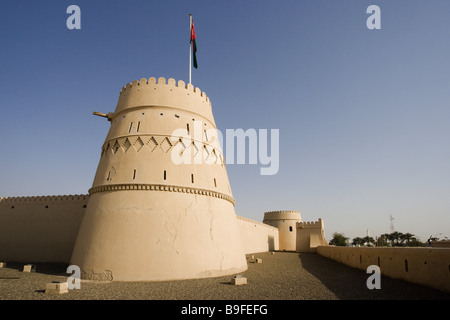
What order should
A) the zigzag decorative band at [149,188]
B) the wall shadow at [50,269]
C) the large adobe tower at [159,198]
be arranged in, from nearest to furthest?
the large adobe tower at [159,198], the zigzag decorative band at [149,188], the wall shadow at [50,269]

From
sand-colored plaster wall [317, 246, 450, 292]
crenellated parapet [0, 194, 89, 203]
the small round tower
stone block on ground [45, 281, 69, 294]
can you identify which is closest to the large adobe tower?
stone block on ground [45, 281, 69, 294]

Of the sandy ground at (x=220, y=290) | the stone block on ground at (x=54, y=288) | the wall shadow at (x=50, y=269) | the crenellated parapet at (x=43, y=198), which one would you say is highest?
the crenellated parapet at (x=43, y=198)

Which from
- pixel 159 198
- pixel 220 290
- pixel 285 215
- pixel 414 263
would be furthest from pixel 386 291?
pixel 285 215

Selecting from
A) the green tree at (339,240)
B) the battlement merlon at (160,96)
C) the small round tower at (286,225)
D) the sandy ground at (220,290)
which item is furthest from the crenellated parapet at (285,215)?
the sandy ground at (220,290)

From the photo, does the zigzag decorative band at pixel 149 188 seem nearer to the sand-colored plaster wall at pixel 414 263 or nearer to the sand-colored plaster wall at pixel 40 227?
A: the sand-colored plaster wall at pixel 40 227

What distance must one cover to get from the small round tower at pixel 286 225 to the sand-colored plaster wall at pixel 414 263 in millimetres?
24895

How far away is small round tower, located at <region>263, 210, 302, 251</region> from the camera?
4031 centimetres

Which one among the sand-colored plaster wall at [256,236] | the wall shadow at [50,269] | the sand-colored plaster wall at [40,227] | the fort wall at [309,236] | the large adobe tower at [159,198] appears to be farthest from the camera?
the fort wall at [309,236]

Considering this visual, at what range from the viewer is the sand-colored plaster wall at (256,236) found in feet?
92.1

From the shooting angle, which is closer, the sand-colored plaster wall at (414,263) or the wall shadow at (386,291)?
the wall shadow at (386,291)

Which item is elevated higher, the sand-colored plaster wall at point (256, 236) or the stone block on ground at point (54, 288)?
the stone block on ground at point (54, 288)

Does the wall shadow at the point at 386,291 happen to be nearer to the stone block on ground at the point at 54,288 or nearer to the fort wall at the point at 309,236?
the stone block on ground at the point at 54,288

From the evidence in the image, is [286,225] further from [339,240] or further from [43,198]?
[43,198]
